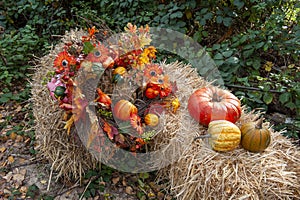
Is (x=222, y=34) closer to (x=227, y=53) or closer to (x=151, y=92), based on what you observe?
(x=227, y=53)

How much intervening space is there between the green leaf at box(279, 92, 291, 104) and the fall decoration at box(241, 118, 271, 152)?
0.79m

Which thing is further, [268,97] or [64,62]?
[268,97]

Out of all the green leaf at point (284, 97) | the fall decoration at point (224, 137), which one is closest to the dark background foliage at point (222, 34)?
the green leaf at point (284, 97)

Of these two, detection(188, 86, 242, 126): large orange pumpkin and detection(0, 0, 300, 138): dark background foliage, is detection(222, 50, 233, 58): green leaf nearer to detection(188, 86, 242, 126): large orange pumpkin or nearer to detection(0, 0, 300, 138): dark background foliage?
detection(0, 0, 300, 138): dark background foliage

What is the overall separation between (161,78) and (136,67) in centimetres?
20

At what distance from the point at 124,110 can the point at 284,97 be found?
1.43 m

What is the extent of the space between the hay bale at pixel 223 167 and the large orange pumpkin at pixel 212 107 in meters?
0.07

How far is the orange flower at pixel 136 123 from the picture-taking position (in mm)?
1881

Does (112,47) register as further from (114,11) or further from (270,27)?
(114,11)

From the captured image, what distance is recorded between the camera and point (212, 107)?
80.1 inches

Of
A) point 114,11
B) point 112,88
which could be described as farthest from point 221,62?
point 114,11

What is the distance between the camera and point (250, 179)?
1733 millimetres

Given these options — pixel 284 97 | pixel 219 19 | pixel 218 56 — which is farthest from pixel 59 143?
pixel 219 19

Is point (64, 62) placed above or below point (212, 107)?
above
